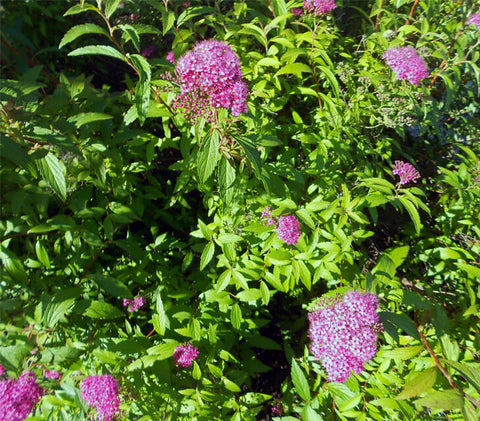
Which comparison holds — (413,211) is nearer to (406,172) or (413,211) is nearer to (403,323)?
(406,172)

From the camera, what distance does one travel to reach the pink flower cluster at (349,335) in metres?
1.25

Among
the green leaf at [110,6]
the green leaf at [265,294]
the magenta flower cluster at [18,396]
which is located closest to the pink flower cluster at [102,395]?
the magenta flower cluster at [18,396]

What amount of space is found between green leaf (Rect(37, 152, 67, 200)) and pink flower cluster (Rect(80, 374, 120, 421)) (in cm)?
77

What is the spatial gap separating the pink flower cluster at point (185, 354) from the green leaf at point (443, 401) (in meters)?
0.91

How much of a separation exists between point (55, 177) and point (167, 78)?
2.47 ft

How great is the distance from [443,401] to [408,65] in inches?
62.9

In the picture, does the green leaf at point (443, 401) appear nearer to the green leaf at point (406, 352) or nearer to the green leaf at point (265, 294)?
the green leaf at point (406, 352)

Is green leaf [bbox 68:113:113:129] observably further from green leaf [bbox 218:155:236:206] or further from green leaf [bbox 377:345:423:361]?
green leaf [bbox 377:345:423:361]

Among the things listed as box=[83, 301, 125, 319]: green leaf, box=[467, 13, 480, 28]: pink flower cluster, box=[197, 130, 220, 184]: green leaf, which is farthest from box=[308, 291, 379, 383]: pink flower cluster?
box=[467, 13, 480, 28]: pink flower cluster

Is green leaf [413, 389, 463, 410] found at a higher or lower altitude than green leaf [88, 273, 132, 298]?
higher

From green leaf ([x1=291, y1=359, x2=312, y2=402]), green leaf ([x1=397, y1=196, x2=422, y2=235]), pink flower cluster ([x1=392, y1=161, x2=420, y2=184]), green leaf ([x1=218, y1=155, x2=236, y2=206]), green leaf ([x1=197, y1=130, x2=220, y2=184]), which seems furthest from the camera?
pink flower cluster ([x1=392, y1=161, x2=420, y2=184])

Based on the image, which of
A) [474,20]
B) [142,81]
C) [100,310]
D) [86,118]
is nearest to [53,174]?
[86,118]

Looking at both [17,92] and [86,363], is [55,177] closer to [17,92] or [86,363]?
[17,92]

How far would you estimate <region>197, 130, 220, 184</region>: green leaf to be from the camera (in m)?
1.08
